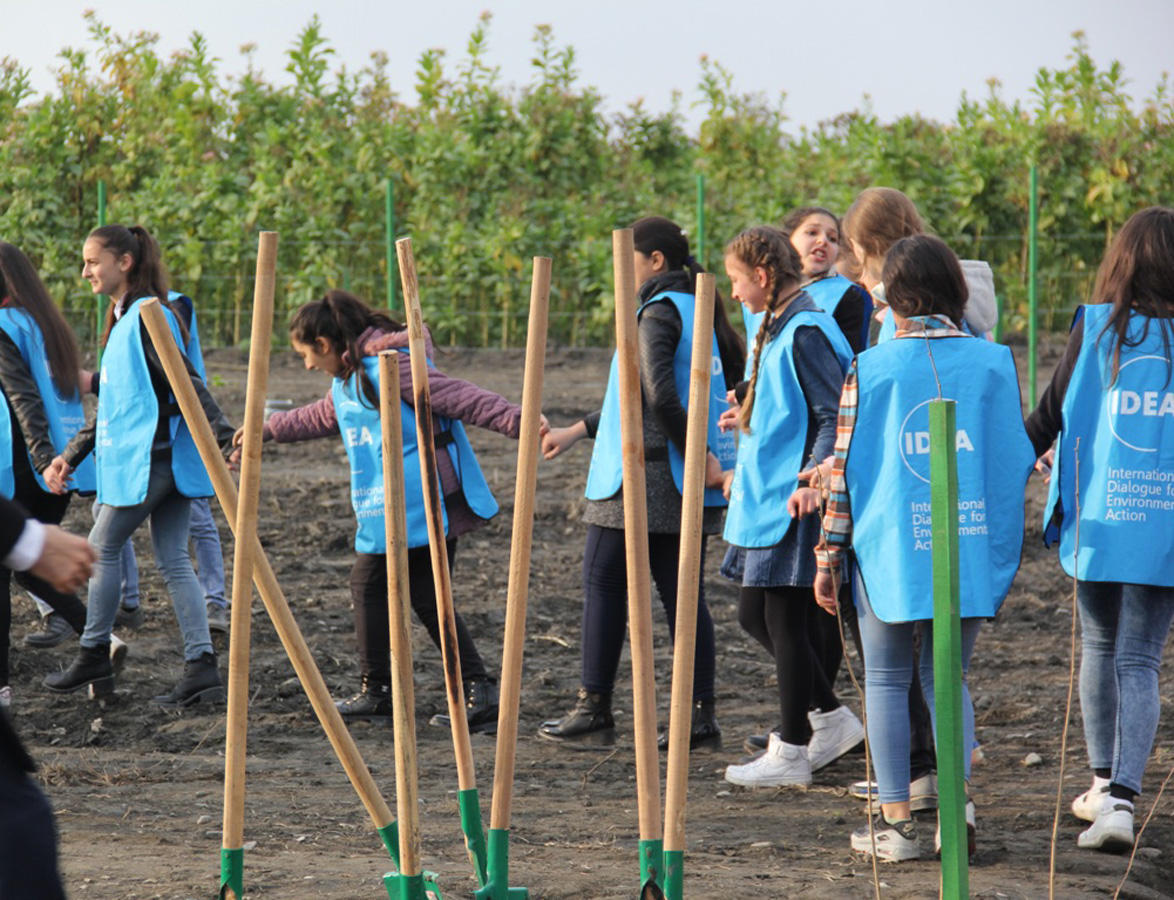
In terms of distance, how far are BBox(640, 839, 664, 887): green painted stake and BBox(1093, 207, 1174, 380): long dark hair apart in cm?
185

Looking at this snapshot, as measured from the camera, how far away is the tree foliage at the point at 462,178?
598 inches

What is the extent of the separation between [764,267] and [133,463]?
8.21ft

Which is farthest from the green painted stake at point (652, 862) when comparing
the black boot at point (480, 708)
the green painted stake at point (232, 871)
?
the black boot at point (480, 708)

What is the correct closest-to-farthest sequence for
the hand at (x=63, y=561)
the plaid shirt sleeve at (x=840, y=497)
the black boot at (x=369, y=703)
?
the hand at (x=63, y=561)
the plaid shirt sleeve at (x=840, y=497)
the black boot at (x=369, y=703)

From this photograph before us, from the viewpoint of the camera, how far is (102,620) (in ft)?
18.3

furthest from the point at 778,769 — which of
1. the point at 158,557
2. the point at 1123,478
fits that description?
the point at 158,557

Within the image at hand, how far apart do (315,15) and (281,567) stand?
1023 centimetres

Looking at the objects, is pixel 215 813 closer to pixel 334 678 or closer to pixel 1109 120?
pixel 334 678

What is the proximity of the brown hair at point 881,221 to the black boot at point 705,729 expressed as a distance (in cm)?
166

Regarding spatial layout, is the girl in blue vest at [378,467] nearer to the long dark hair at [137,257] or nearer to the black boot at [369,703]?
the black boot at [369,703]

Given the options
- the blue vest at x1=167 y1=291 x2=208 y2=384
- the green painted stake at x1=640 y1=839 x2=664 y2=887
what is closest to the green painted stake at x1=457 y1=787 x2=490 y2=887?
the green painted stake at x1=640 y1=839 x2=664 y2=887

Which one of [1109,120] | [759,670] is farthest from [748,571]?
[1109,120]

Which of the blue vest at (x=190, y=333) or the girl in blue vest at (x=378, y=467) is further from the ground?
the blue vest at (x=190, y=333)

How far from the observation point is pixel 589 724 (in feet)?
16.8
